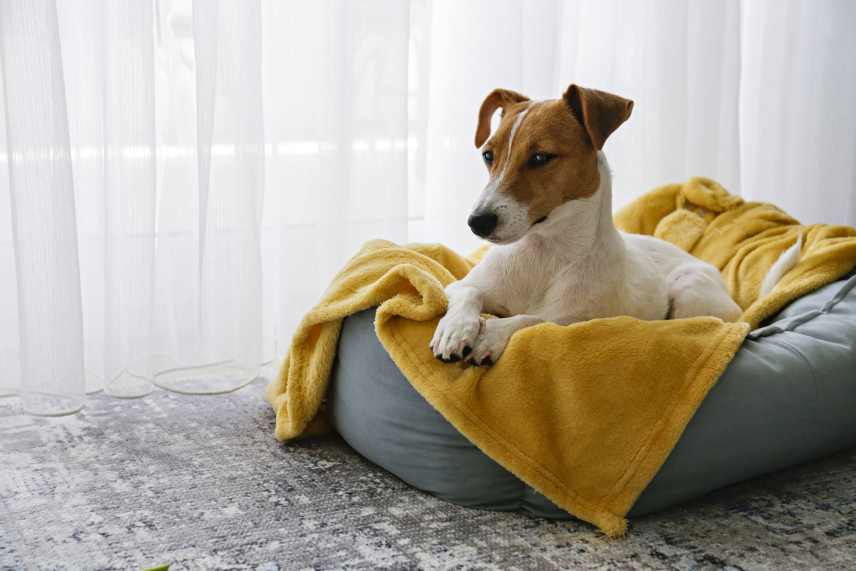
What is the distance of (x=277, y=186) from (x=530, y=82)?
3.24ft

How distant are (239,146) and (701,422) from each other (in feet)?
4.82

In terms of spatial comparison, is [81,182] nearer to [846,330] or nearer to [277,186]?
[277,186]

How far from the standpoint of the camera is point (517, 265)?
85.9 inches

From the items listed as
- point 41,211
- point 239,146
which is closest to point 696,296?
point 239,146

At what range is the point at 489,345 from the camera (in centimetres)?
192

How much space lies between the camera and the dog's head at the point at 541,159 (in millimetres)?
1941

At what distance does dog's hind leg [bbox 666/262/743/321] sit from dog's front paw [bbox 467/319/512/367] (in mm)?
630

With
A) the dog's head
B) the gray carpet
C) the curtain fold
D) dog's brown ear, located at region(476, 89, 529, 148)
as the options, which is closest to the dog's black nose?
the dog's head

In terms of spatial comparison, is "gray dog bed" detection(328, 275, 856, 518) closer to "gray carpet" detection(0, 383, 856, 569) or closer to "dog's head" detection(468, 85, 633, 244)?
"gray carpet" detection(0, 383, 856, 569)

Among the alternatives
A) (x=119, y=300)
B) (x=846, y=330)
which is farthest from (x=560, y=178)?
(x=119, y=300)

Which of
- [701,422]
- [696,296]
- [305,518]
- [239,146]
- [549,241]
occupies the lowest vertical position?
[305,518]

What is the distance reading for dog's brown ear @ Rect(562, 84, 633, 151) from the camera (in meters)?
1.99

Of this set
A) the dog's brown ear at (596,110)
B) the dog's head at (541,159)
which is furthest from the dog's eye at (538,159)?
the dog's brown ear at (596,110)

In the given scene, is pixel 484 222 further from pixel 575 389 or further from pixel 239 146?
pixel 239 146
